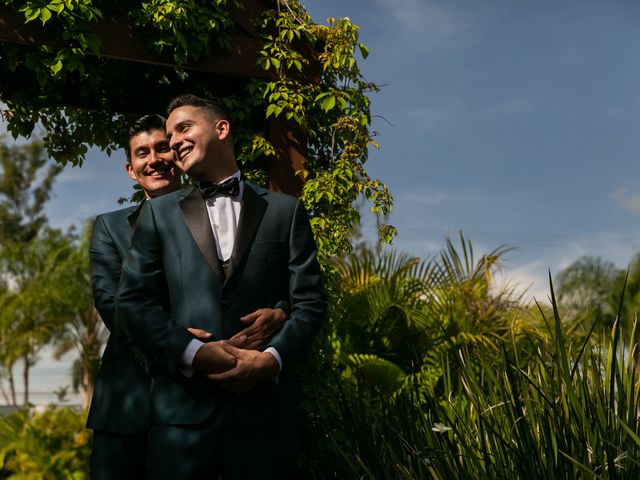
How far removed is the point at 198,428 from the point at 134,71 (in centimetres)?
404

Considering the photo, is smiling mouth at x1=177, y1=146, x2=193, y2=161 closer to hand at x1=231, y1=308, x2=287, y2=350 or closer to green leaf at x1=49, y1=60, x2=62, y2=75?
hand at x1=231, y1=308, x2=287, y2=350

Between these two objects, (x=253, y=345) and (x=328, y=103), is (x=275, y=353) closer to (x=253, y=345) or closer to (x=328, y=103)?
(x=253, y=345)

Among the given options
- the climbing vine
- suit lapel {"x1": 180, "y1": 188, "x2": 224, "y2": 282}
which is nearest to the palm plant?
the climbing vine

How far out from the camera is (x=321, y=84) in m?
6.13

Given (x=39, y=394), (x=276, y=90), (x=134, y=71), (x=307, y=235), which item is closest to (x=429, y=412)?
(x=307, y=235)

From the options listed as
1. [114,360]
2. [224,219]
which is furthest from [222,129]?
[114,360]

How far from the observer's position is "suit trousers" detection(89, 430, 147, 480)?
3.63m

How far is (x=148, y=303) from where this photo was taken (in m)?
3.34

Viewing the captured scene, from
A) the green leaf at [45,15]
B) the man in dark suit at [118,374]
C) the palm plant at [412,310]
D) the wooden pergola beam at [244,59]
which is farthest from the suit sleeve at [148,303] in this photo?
the palm plant at [412,310]

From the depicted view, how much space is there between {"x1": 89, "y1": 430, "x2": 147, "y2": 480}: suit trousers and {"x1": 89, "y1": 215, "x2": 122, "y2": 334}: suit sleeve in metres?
0.49

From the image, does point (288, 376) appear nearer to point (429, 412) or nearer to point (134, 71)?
point (429, 412)

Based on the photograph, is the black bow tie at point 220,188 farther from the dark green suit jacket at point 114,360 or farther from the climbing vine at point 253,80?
the climbing vine at point 253,80

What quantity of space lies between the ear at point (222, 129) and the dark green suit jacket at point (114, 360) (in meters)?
0.67

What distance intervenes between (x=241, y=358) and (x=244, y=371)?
0.05 meters
